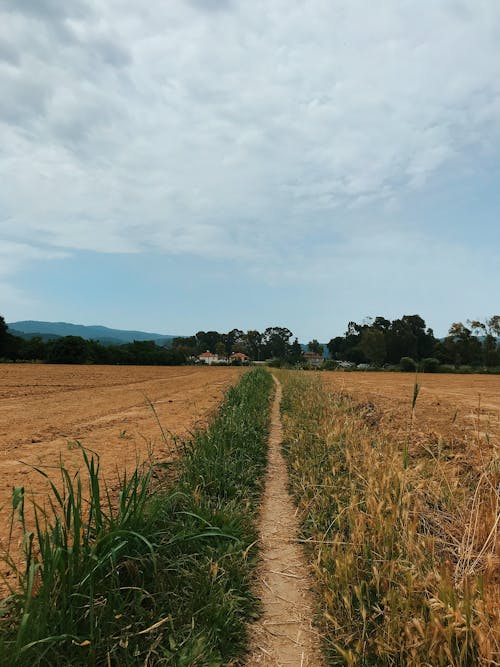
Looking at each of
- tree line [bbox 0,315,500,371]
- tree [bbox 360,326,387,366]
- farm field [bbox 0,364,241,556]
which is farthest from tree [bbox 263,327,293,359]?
farm field [bbox 0,364,241,556]

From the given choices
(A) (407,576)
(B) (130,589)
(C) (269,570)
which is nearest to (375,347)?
(C) (269,570)

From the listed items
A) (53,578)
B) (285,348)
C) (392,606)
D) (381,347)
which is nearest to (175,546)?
(53,578)

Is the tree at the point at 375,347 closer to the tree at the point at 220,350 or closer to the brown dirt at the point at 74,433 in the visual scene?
the tree at the point at 220,350

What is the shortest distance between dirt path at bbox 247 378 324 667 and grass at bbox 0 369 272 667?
0.11 m

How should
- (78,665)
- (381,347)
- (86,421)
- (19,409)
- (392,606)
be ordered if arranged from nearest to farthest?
(78,665) → (392,606) → (86,421) → (19,409) → (381,347)

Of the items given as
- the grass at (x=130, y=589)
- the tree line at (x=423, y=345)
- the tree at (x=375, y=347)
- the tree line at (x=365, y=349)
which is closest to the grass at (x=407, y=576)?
the grass at (x=130, y=589)

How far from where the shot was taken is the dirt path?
2059 millimetres

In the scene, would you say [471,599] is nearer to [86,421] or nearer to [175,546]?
[175,546]

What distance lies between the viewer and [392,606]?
1936 mm

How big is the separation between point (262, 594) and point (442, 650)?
1.17 metres

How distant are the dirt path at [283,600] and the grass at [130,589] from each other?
4.2 inches

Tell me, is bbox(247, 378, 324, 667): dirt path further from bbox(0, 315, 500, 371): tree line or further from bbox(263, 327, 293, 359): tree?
bbox(263, 327, 293, 359): tree

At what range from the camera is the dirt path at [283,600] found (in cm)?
206

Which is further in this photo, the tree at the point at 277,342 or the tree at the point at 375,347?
the tree at the point at 277,342
